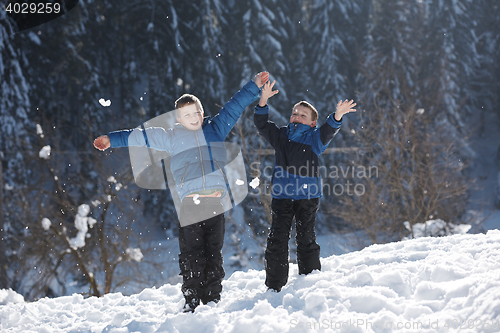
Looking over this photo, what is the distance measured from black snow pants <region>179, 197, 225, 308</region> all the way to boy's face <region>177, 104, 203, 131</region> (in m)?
0.64

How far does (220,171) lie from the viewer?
3.19 meters

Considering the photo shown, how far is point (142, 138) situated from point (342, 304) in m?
2.05

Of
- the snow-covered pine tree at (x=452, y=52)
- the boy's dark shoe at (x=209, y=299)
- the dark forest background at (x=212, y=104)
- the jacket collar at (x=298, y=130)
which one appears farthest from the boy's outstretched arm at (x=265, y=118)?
the snow-covered pine tree at (x=452, y=52)

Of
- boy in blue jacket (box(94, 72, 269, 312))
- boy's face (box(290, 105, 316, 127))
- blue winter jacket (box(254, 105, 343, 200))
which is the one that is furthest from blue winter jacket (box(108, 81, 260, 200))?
boy's face (box(290, 105, 316, 127))

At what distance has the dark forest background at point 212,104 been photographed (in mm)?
12758

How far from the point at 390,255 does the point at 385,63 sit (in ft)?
60.9

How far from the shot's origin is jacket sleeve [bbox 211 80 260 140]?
3.19m

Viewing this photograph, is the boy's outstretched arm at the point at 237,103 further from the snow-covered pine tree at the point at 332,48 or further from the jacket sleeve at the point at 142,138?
the snow-covered pine tree at the point at 332,48

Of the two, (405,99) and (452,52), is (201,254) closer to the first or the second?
(405,99)

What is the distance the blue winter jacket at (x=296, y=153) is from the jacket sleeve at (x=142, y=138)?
2.78 feet

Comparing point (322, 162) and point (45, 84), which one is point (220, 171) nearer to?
point (322, 162)

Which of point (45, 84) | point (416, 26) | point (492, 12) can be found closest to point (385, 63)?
point (416, 26)

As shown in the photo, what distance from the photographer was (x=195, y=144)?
3113mm

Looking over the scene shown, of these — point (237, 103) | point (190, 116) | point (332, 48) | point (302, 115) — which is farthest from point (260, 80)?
point (332, 48)
